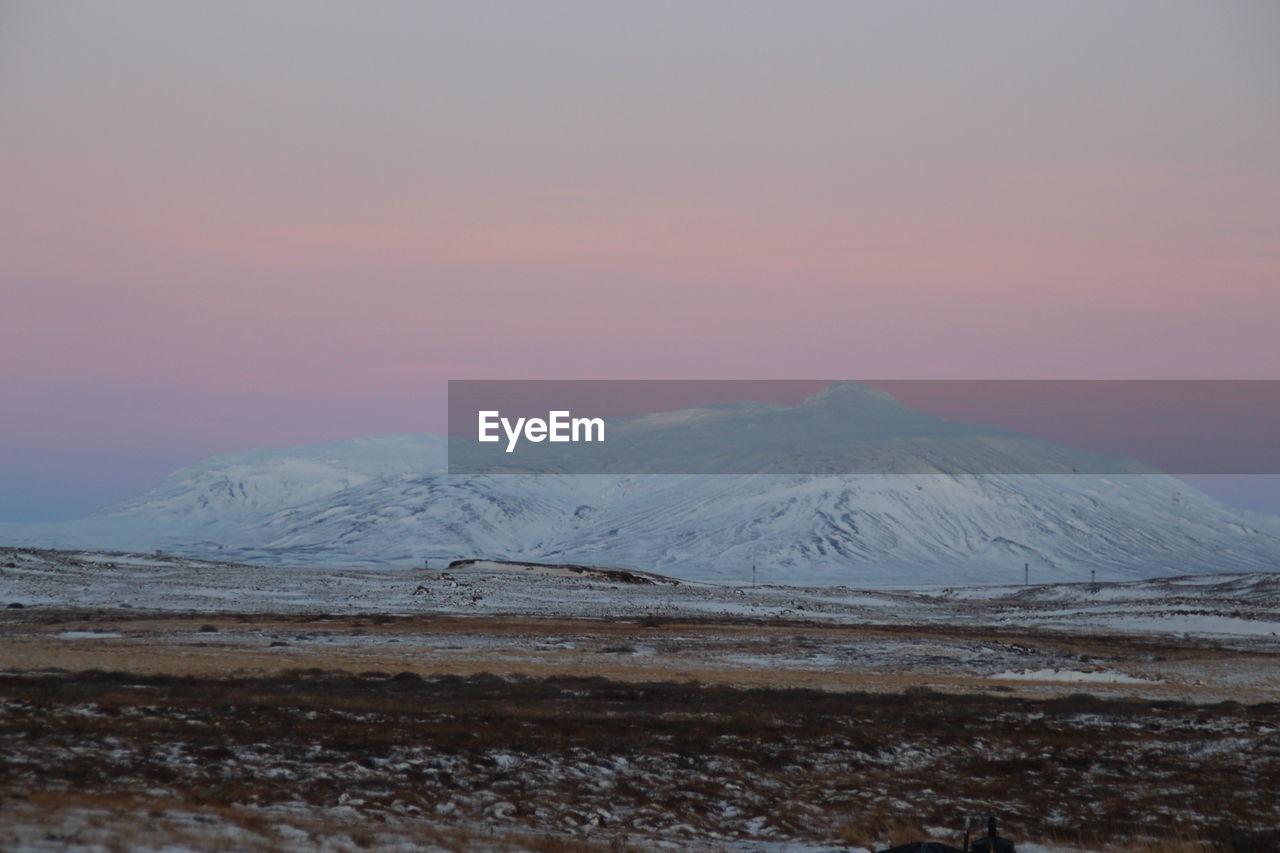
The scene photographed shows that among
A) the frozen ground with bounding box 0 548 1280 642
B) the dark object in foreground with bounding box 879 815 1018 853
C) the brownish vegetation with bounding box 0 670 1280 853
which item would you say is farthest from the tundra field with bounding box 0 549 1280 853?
the frozen ground with bounding box 0 548 1280 642

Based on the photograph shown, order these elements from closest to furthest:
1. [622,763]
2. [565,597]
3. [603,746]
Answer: [622,763]
[603,746]
[565,597]

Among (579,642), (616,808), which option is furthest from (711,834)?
(579,642)

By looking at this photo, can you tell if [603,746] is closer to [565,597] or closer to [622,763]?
[622,763]

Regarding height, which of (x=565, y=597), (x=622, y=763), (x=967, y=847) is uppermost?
(x=967, y=847)

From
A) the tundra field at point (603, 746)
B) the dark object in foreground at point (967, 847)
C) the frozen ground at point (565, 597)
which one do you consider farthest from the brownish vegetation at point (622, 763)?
the frozen ground at point (565, 597)

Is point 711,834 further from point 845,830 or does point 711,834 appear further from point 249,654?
point 249,654

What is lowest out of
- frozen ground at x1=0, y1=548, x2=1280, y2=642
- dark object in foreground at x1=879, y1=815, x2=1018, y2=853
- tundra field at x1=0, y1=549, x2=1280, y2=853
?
frozen ground at x1=0, y1=548, x2=1280, y2=642

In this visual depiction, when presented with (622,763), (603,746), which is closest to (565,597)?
(603,746)

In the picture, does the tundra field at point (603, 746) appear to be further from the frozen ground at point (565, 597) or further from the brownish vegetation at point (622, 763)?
the frozen ground at point (565, 597)

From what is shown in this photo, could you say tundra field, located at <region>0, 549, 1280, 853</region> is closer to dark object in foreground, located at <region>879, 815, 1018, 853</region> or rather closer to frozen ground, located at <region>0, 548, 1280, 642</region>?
dark object in foreground, located at <region>879, 815, 1018, 853</region>

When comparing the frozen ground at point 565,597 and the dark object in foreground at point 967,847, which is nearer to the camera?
the dark object in foreground at point 967,847
